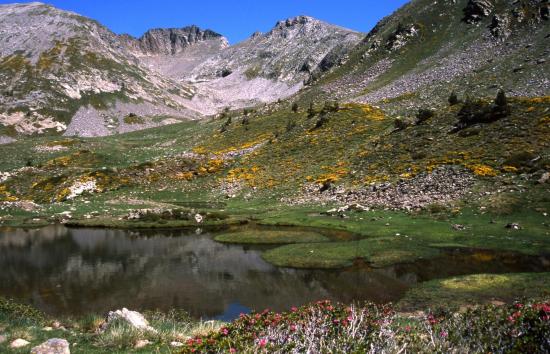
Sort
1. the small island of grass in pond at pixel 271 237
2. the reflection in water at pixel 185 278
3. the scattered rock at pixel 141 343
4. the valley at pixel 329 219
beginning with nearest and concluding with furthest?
the scattered rock at pixel 141 343 < the valley at pixel 329 219 < the reflection in water at pixel 185 278 < the small island of grass in pond at pixel 271 237

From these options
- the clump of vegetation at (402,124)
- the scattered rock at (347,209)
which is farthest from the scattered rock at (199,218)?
the clump of vegetation at (402,124)

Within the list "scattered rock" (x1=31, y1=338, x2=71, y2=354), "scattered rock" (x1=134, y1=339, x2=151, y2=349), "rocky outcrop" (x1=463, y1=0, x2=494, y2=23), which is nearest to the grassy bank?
"scattered rock" (x1=31, y1=338, x2=71, y2=354)

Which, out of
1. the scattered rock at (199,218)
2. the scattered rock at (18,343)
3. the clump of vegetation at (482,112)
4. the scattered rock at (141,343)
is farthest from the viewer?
the clump of vegetation at (482,112)

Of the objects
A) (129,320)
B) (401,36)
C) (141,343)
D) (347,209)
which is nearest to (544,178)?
(347,209)

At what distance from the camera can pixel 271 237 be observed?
4078 cm

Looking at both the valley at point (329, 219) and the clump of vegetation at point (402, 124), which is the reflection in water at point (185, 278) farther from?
the clump of vegetation at point (402, 124)

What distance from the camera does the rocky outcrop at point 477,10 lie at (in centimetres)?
11450

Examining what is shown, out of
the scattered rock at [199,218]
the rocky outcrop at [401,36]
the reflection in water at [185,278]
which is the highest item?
the rocky outcrop at [401,36]

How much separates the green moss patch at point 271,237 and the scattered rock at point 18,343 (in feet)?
89.4

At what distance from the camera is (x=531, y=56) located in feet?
273

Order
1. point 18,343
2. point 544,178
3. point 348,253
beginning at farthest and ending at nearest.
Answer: point 544,178
point 348,253
point 18,343

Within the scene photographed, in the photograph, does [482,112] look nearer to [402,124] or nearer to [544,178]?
[402,124]

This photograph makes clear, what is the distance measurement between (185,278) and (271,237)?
13282 millimetres

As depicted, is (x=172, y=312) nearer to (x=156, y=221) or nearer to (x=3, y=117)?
(x=156, y=221)
